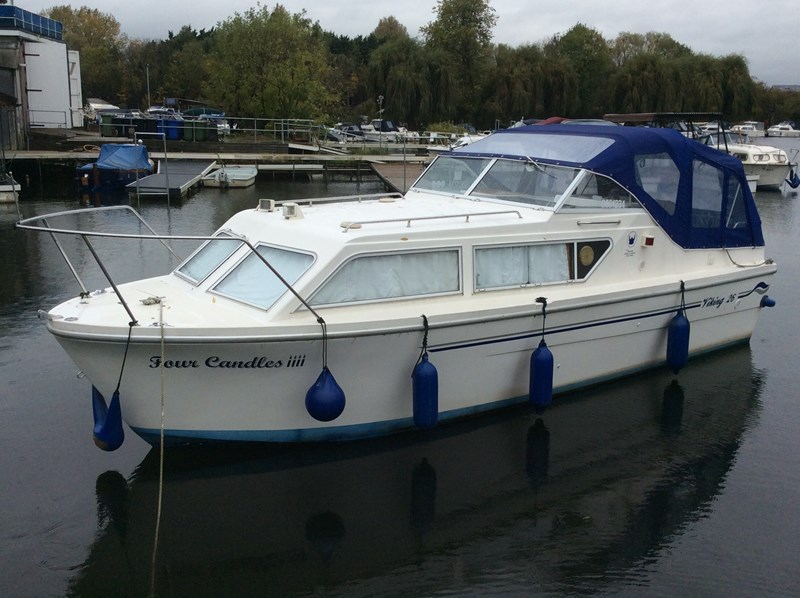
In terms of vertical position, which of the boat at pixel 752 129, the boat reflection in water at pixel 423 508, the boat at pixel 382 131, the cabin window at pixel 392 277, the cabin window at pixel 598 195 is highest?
the boat at pixel 752 129

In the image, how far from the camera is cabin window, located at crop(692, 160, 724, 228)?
39.2 ft

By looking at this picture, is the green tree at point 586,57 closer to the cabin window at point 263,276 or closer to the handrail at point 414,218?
the handrail at point 414,218

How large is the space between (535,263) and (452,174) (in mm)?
2638

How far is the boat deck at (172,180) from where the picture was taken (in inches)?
1175

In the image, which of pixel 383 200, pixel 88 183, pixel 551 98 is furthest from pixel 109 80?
pixel 383 200

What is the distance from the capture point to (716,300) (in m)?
12.0

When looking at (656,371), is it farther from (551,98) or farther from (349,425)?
(551,98)

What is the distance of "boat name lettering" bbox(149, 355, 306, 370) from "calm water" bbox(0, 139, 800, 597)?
1.28 m

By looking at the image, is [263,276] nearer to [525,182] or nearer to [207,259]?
[207,259]

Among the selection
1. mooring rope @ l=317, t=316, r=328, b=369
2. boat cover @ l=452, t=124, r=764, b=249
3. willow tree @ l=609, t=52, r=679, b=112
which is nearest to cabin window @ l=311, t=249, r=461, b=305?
mooring rope @ l=317, t=316, r=328, b=369

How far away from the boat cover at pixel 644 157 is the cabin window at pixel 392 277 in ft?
8.98

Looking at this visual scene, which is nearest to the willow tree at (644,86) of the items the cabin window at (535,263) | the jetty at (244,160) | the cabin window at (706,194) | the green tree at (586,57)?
the green tree at (586,57)

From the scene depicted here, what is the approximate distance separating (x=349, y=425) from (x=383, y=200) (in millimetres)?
3911

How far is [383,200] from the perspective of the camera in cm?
1159
